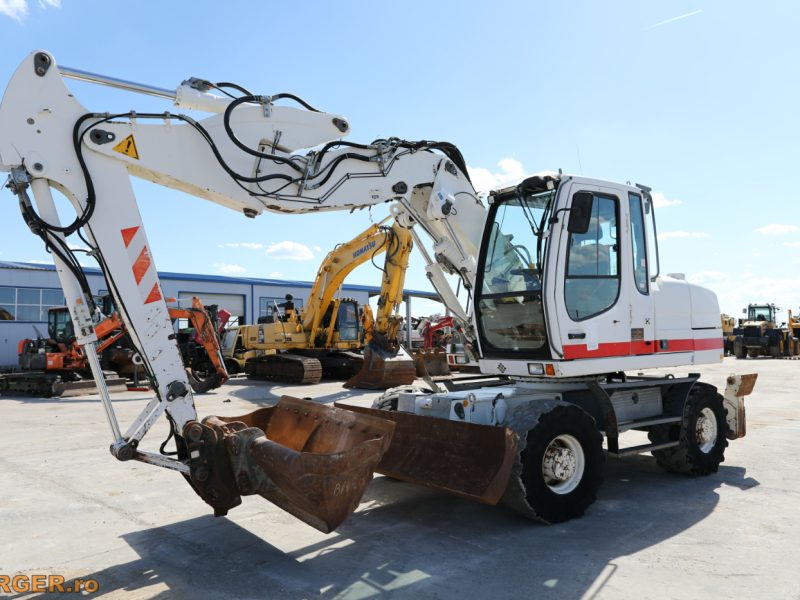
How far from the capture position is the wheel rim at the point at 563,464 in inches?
210

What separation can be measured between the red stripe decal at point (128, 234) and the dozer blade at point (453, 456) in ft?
8.83

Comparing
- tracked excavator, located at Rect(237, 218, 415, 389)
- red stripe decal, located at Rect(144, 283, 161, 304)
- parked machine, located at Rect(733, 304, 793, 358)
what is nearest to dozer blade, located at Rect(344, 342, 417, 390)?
tracked excavator, located at Rect(237, 218, 415, 389)

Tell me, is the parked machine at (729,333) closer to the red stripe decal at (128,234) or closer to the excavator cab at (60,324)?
the excavator cab at (60,324)

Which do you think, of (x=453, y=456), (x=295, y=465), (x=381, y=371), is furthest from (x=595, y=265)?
(x=381, y=371)

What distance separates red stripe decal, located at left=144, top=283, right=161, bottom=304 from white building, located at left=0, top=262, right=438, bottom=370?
58.3 ft

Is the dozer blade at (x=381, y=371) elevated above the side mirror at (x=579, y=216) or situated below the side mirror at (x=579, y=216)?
below

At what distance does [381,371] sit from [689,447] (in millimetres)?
10478

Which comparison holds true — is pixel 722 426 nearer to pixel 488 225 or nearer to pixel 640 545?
pixel 640 545

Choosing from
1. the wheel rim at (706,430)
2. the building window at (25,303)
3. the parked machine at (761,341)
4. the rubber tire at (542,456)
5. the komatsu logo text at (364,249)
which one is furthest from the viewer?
the parked machine at (761,341)

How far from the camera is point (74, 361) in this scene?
17.8 metres

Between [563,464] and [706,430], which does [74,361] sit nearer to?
[563,464]

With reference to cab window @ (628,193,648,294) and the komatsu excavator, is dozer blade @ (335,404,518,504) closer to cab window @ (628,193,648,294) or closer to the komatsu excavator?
the komatsu excavator

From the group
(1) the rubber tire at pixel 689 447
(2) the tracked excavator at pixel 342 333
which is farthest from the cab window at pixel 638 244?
(2) the tracked excavator at pixel 342 333

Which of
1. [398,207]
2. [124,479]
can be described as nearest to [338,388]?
[124,479]
